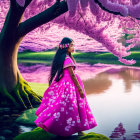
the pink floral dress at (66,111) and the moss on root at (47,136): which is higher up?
the pink floral dress at (66,111)

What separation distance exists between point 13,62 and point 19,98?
970 mm

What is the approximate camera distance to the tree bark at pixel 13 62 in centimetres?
593

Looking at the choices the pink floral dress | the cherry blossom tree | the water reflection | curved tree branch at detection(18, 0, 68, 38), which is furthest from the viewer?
the cherry blossom tree

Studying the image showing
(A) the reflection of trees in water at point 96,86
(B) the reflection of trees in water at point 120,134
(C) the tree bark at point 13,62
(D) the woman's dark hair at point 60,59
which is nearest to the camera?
(D) the woman's dark hair at point 60,59

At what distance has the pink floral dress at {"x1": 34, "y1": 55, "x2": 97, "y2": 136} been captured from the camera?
12.1 ft

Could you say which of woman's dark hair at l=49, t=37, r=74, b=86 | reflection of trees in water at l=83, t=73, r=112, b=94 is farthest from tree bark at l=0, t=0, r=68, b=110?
reflection of trees in water at l=83, t=73, r=112, b=94

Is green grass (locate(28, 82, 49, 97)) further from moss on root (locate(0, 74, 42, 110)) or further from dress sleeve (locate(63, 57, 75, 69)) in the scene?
dress sleeve (locate(63, 57, 75, 69))

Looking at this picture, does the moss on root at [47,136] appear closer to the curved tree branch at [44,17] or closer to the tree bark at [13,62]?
the tree bark at [13,62]

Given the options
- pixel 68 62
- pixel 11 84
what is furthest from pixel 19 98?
pixel 68 62

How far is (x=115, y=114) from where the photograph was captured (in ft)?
19.7

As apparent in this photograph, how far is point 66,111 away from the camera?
372 cm

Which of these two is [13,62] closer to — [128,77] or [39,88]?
[39,88]

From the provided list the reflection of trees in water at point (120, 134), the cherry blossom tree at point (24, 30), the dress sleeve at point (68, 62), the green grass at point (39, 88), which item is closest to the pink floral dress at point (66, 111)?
the dress sleeve at point (68, 62)

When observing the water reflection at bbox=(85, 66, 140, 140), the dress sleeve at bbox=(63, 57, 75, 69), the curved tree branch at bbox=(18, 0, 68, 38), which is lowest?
the water reflection at bbox=(85, 66, 140, 140)
